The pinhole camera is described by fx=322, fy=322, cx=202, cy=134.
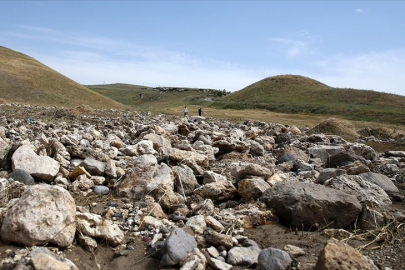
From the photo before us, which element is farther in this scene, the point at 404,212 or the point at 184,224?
the point at 404,212

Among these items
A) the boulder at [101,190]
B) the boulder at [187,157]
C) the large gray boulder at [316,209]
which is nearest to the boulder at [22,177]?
the boulder at [101,190]

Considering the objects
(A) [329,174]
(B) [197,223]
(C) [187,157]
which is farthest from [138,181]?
(A) [329,174]

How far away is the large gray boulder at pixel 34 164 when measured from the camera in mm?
3957

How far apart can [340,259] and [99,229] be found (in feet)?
6.72

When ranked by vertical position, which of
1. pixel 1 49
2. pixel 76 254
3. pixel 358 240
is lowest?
pixel 76 254

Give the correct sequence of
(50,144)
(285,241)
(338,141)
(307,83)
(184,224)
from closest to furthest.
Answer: (285,241)
(184,224)
(50,144)
(338,141)
(307,83)

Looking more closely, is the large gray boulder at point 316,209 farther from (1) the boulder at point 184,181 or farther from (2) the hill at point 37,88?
(2) the hill at point 37,88

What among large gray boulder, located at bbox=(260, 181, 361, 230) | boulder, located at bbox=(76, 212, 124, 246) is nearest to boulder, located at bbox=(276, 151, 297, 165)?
large gray boulder, located at bbox=(260, 181, 361, 230)

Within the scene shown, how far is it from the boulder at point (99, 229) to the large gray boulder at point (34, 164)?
4.16 ft

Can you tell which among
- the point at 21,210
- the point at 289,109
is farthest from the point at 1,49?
the point at 21,210

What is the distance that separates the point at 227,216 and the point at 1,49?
48.4m

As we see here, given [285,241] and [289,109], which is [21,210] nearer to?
[285,241]

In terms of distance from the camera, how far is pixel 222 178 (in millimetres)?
4477

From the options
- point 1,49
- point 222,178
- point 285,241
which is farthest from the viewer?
point 1,49
